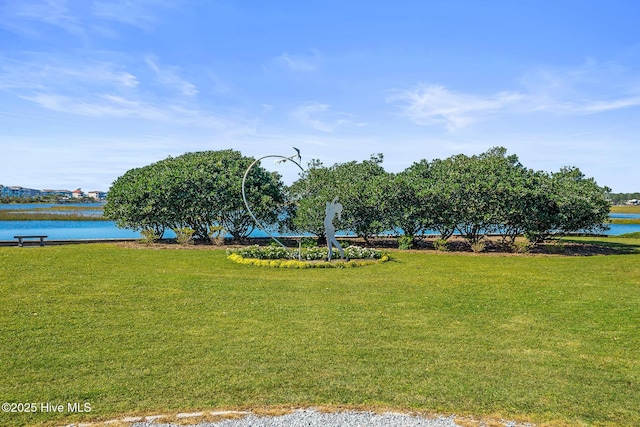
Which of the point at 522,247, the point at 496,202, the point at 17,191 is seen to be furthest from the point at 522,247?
the point at 17,191

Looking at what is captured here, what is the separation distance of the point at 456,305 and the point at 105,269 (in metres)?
9.45

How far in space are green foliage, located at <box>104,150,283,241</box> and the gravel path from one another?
56.4 ft

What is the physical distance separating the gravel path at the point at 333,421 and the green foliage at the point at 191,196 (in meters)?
17.2

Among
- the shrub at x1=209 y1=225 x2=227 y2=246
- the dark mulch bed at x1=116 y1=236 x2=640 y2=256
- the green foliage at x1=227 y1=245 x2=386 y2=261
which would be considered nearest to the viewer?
the green foliage at x1=227 y1=245 x2=386 y2=261

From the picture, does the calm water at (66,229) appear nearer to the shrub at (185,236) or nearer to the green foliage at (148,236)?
the green foliage at (148,236)

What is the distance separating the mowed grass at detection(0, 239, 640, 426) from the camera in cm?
554

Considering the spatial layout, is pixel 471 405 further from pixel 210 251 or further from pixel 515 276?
pixel 210 251

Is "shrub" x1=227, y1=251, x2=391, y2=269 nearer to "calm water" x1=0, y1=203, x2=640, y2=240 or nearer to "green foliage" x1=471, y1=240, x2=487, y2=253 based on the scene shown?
"green foliage" x1=471, y1=240, x2=487, y2=253

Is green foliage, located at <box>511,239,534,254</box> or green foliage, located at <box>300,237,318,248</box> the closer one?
green foliage, located at <box>300,237,318,248</box>

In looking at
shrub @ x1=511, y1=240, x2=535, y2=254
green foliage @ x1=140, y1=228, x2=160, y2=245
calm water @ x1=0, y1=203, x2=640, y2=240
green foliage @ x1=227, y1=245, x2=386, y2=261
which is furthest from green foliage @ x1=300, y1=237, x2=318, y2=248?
shrub @ x1=511, y1=240, x2=535, y2=254

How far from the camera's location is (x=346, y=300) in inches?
405

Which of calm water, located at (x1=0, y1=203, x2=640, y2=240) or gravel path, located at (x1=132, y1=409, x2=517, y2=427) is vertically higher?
calm water, located at (x1=0, y1=203, x2=640, y2=240)

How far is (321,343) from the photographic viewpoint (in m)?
7.39

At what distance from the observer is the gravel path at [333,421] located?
194 inches
